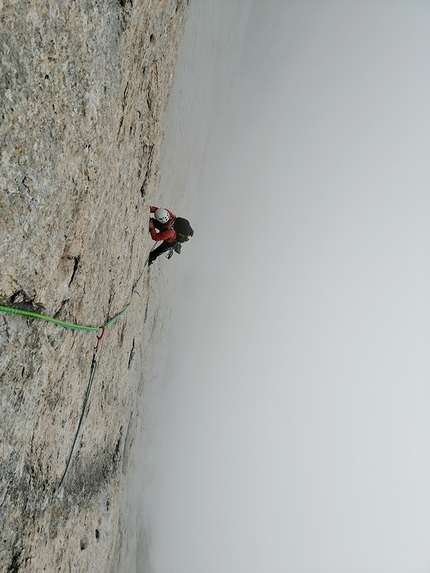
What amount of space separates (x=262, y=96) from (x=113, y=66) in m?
25.4

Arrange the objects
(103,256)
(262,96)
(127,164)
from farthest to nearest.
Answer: (262,96) < (127,164) < (103,256)

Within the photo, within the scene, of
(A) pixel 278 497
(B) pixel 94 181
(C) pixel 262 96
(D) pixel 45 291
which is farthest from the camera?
(A) pixel 278 497

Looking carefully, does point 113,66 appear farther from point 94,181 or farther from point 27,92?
point 27,92

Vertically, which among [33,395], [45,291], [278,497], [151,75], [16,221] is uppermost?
[151,75]

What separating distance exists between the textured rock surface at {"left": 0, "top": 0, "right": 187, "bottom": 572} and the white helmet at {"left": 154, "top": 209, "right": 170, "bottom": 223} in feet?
4.11

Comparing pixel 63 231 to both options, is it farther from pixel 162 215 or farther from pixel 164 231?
pixel 164 231

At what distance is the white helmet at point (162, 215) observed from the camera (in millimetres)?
6418

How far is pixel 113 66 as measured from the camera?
3223mm

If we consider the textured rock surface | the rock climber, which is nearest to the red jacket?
the rock climber

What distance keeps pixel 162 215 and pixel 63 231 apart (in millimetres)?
3640

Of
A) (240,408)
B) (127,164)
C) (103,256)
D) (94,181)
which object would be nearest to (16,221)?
(94,181)

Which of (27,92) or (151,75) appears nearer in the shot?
(27,92)

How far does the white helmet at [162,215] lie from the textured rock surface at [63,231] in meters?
1.25

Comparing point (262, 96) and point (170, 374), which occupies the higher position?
point (262, 96)
